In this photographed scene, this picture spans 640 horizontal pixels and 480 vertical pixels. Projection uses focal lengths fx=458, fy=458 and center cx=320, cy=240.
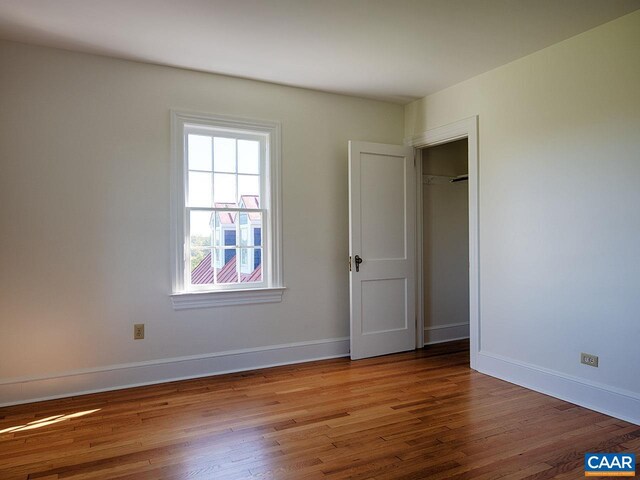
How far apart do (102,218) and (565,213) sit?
3444 millimetres

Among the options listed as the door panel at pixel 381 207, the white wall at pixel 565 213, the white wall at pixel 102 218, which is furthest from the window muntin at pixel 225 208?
the white wall at pixel 565 213

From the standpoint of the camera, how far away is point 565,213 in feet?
10.8

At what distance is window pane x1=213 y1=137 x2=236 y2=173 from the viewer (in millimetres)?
4008

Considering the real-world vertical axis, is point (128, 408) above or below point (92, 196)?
below

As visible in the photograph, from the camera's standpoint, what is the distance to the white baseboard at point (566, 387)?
9.57 ft

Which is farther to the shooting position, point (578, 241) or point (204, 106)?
point (204, 106)

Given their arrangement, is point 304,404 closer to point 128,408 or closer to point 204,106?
point 128,408

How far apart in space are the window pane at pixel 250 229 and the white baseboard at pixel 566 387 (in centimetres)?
223

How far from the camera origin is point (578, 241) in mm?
3215

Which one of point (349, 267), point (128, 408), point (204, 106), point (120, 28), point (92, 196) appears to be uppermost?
point (120, 28)

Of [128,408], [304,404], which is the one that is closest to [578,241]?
[304,404]

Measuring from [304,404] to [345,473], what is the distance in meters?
0.99

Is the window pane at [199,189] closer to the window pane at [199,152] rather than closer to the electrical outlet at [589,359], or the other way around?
the window pane at [199,152]

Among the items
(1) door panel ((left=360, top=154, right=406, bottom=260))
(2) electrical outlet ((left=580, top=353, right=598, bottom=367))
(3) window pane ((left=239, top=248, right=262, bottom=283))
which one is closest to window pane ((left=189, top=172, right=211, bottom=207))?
(3) window pane ((left=239, top=248, right=262, bottom=283))
